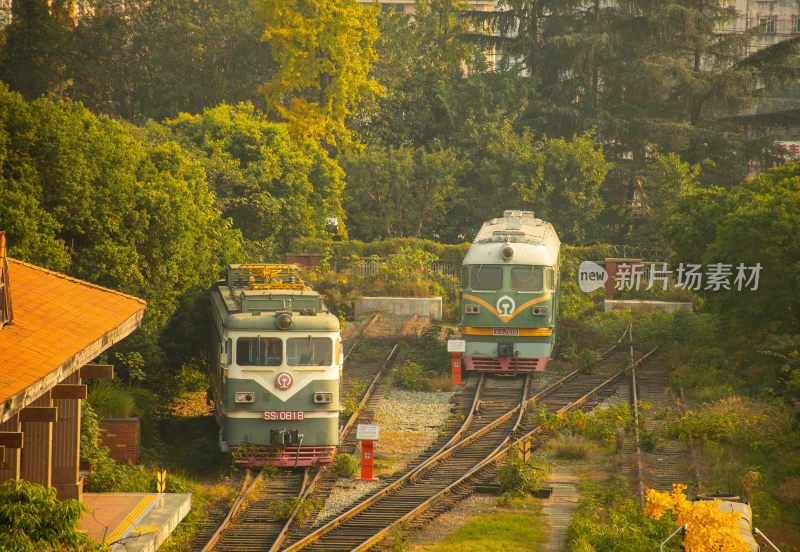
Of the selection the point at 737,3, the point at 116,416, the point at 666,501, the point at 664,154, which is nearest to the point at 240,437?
the point at 116,416

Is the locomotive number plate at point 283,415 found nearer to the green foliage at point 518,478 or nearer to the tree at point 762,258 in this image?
the green foliage at point 518,478

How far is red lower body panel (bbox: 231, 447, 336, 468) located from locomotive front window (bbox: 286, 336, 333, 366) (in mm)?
1570

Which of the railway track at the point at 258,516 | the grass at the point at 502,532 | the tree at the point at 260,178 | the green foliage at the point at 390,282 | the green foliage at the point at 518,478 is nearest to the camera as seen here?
the grass at the point at 502,532

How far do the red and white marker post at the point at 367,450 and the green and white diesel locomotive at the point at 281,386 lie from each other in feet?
1.60

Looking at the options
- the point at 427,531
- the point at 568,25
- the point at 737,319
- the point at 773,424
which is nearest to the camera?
the point at 427,531

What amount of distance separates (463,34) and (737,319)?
1297 inches

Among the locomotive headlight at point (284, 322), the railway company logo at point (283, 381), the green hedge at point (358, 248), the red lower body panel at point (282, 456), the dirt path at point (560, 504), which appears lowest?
the dirt path at point (560, 504)

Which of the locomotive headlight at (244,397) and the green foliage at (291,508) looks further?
Answer: the locomotive headlight at (244,397)

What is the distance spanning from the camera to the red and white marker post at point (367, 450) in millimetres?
17094

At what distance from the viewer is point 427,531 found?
14.6 meters

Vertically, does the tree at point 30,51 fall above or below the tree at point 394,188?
above

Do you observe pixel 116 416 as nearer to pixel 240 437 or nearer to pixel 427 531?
pixel 240 437

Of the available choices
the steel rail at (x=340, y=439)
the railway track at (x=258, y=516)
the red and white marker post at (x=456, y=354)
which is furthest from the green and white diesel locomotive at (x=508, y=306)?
the railway track at (x=258, y=516)

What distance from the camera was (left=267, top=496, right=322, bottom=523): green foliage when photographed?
15.0 meters
